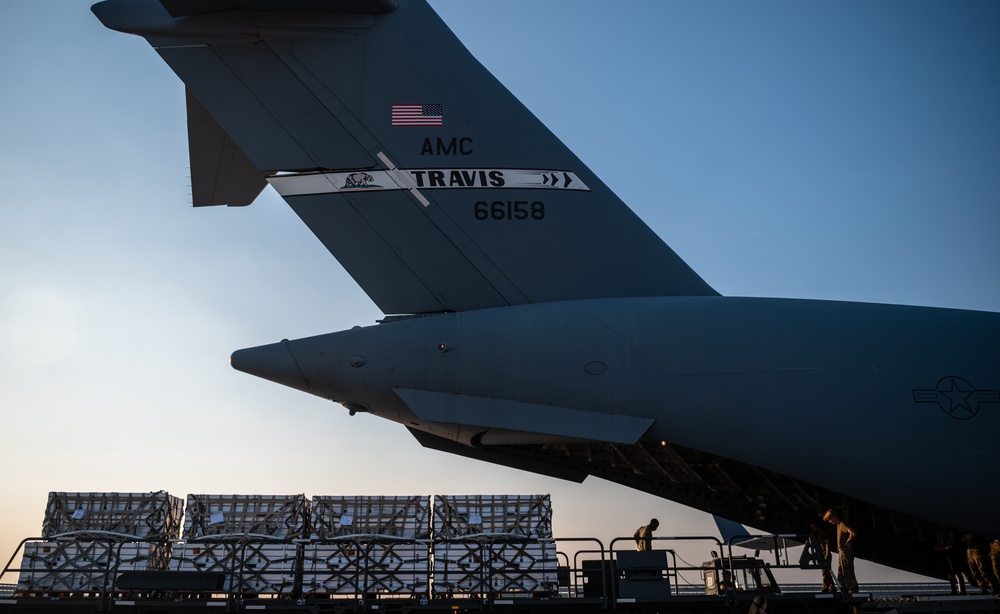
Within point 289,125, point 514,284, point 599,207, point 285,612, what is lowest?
point 285,612

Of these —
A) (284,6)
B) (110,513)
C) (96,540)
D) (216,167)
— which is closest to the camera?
(96,540)

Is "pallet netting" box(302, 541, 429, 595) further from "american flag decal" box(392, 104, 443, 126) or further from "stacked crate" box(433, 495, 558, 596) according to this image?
"american flag decal" box(392, 104, 443, 126)

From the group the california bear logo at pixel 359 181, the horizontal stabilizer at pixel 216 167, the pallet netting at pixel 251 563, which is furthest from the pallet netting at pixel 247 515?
the horizontal stabilizer at pixel 216 167

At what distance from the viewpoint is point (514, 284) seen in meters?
8.27

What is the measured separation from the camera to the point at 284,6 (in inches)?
332

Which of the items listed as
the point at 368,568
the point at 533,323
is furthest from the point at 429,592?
the point at 533,323

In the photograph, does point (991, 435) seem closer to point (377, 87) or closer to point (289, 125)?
point (377, 87)

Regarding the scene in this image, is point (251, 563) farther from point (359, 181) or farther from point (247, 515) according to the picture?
point (359, 181)

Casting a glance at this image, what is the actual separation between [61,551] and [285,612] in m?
2.69

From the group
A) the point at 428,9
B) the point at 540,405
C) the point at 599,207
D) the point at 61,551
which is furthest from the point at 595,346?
the point at 61,551

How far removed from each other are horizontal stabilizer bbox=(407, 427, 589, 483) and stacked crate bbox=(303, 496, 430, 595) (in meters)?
0.59

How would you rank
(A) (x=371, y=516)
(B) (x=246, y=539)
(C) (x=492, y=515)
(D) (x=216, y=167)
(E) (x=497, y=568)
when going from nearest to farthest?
(B) (x=246, y=539), (E) (x=497, y=568), (A) (x=371, y=516), (C) (x=492, y=515), (D) (x=216, y=167)

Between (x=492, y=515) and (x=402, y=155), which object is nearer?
(x=492, y=515)

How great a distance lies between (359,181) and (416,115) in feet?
3.23
